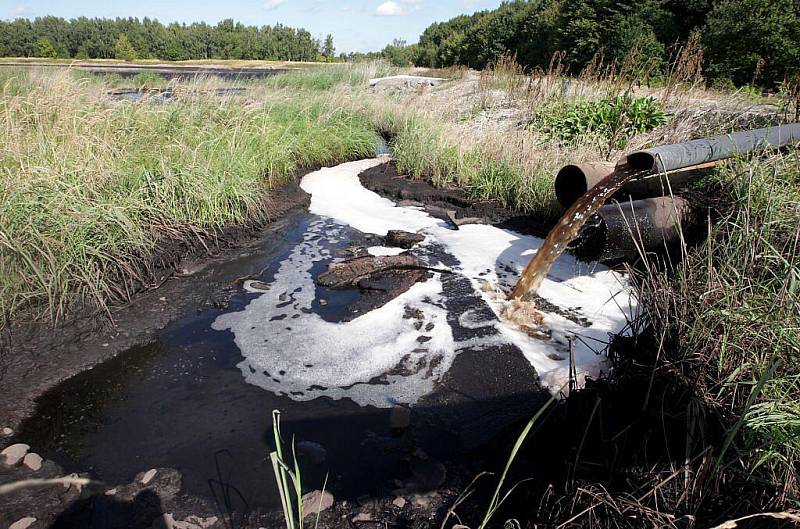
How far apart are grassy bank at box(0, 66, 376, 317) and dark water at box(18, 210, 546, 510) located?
897 mm

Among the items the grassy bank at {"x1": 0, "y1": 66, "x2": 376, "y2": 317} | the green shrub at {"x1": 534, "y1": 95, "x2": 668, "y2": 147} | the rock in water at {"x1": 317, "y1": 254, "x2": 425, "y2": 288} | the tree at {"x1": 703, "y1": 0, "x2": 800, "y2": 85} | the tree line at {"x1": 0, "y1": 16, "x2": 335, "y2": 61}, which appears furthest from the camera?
the tree line at {"x1": 0, "y1": 16, "x2": 335, "y2": 61}

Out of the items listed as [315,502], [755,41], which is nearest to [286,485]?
[315,502]

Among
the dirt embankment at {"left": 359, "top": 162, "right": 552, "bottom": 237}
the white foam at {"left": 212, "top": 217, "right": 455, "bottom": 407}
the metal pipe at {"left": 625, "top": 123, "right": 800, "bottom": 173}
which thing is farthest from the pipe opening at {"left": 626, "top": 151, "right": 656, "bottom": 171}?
the white foam at {"left": 212, "top": 217, "right": 455, "bottom": 407}

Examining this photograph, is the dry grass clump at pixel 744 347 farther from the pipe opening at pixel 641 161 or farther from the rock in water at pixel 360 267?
the rock in water at pixel 360 267

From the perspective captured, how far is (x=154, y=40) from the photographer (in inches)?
2584

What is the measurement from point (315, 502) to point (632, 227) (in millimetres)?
2960

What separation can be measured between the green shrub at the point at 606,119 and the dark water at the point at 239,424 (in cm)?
482

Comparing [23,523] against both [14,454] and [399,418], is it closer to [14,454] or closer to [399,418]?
[14,454]

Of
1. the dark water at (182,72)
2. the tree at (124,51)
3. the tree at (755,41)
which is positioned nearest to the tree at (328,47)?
the tree at (124,51)

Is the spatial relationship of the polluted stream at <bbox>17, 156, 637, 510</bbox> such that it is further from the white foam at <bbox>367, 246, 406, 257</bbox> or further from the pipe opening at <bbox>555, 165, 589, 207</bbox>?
the pipe opening at <bbox>555, 165, 589, 207</bbox>

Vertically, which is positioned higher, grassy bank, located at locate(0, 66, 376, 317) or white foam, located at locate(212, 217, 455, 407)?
grassy bank, located at locate(0, 66, 376, 317)

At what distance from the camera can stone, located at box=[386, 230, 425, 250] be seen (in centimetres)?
511

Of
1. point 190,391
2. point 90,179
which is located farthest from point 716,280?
point 90,179

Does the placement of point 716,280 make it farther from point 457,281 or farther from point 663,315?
point 457,281
